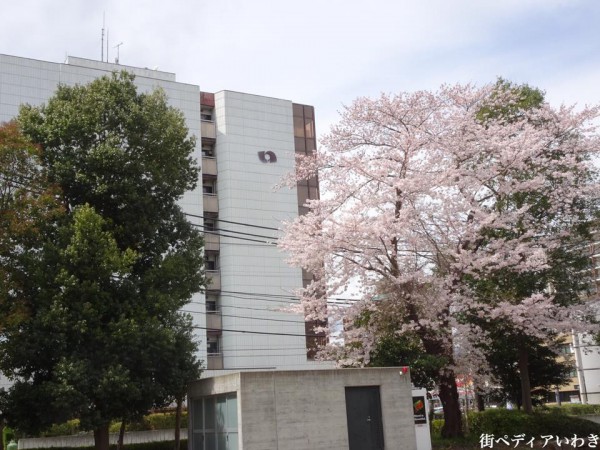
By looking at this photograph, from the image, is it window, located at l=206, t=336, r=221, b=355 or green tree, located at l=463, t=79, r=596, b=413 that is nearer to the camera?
green tree, located at l=463, t=79, r=596, b=413

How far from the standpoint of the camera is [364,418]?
61.5 ft

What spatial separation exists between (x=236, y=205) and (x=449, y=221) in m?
22.2

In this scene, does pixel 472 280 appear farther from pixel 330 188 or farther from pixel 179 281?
pixel 179 281

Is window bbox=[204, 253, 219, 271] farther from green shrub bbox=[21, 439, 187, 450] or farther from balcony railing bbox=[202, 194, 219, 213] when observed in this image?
green shrub bbox=[21, 439, 187, 450]

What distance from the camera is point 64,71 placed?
1576 inches

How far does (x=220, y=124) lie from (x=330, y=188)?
71.9 ft

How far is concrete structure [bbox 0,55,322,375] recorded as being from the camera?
132 feet

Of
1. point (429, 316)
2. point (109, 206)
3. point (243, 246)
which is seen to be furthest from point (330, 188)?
point (243, 246)

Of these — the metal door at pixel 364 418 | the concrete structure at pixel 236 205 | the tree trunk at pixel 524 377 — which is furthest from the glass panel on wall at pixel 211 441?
the concrete structure at pixel 236 205

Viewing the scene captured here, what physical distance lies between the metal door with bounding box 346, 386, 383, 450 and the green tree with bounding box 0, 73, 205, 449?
527 cm

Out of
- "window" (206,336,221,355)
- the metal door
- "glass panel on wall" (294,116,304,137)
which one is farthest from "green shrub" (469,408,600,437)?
"glass panel on wall" (294,116,304,137)

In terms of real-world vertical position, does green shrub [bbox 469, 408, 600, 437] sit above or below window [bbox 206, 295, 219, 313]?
below

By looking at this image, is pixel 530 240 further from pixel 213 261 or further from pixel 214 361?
pixel 213 261

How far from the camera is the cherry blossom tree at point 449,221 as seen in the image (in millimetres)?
22719
